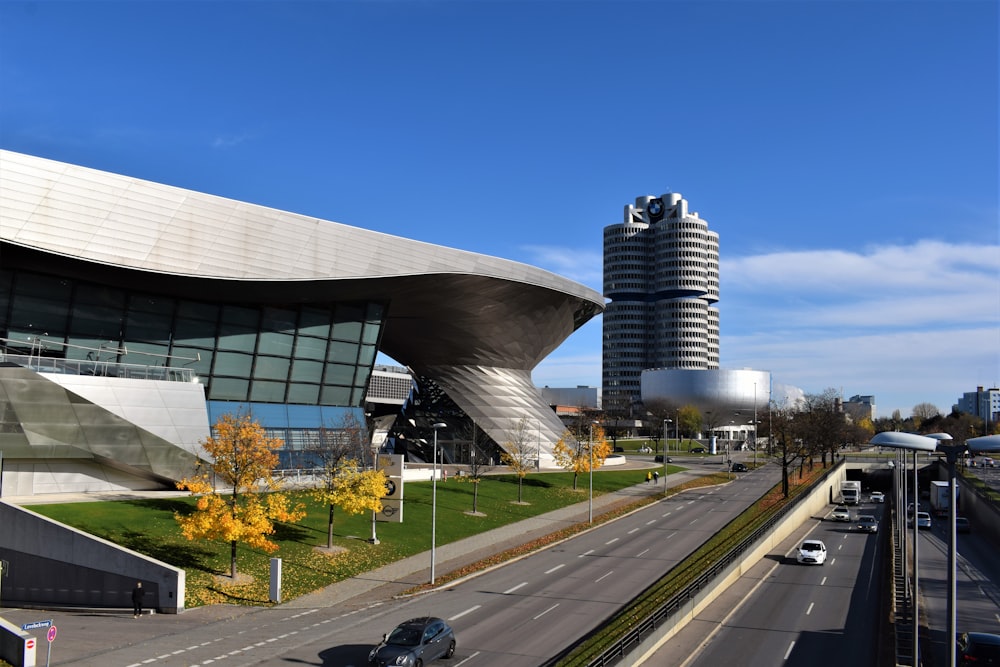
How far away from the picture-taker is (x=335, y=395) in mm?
57781

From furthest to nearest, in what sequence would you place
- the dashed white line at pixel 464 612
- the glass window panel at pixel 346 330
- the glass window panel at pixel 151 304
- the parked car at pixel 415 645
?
1. the glass window panel at pixel 346 330
2. the glass window panel at pixel 151 304
3. the dashed white line at pixel 464 612
4. the parked car at pixel 415 645

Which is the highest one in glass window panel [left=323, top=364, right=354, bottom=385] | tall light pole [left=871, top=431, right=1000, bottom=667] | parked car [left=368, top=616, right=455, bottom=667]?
glass window panel [left=323, top=364, right=354, bottom=385]

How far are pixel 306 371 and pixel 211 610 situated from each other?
29058mm

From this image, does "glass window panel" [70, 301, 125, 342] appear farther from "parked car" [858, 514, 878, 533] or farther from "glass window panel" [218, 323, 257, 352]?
"parked car" [858, 514, 878, 533]

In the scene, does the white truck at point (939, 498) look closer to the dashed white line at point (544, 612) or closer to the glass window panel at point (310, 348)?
the glass window panel at point (310, 348)

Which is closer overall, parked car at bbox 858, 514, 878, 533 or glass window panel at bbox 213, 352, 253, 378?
glass window panel at bbox 213, 352, 253, 378

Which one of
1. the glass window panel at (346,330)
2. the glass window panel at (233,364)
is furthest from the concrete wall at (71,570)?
the glass window panel at (346,330)

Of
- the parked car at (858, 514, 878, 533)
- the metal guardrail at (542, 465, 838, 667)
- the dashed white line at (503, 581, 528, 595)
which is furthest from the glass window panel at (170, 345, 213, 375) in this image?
the parked car at (858, 514, 878, 533)

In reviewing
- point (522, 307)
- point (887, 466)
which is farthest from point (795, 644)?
point (887, 466)

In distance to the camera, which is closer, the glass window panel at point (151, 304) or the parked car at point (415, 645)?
the parked car at point (415, 645)

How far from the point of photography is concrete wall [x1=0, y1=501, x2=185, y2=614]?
28.1 m

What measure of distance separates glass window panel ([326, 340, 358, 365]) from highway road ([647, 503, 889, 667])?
31.4 meters

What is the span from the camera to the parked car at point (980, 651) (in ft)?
70.3

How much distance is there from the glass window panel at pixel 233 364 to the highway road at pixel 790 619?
33.9m
